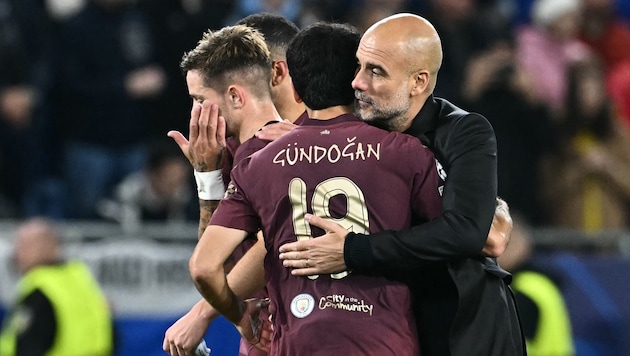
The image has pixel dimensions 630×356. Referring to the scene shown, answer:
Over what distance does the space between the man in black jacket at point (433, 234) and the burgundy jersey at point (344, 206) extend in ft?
0.19

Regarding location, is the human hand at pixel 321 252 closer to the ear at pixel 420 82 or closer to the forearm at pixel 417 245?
the forearm at pixel 417 245

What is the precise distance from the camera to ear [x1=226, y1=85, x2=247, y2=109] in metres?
4.80

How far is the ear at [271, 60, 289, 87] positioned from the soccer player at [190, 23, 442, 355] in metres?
0.57

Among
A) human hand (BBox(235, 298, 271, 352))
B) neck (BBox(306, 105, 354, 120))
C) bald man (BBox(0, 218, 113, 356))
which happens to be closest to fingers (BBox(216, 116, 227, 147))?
neck (BBox(306, 105, 354, 120))

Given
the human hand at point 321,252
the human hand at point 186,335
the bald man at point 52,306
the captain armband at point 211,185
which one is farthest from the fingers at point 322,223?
the bald man at point 52,306

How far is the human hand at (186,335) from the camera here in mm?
4715

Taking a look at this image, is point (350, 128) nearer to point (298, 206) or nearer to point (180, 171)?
point (298, 206)

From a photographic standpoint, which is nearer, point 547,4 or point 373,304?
point 373,304

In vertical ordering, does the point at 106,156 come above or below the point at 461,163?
below

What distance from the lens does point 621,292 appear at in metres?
9.57

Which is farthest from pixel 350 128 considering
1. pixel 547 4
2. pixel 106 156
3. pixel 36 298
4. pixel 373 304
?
pixel 547 4

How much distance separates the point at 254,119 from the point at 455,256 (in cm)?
106

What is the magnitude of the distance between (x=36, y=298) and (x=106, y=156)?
1437 mm

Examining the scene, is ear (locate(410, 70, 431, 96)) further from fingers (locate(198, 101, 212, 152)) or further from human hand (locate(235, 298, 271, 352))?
human hand (locate(235, 298, 271, 352))
